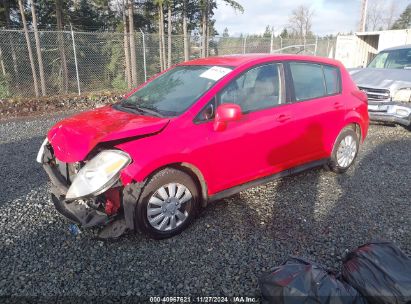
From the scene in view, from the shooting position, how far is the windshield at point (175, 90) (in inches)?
134

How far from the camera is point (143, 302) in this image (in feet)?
8.02

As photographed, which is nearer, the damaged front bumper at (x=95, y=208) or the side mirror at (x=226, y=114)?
the damaged front bumper at (x=95, y=208)

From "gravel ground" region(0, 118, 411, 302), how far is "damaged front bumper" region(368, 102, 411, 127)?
2808 millimetres

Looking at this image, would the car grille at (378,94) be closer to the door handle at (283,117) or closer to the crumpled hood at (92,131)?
the door handle at (283,117)

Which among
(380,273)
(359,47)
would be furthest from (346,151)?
(359,47)

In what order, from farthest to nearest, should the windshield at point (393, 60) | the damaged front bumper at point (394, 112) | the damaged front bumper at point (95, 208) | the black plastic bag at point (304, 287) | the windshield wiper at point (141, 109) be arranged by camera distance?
1. the windshield at point (393, 60)
2. the damaged front bumper at point (394, 112)
3. the windshield wiper at point (141, 109)
4. the damaged front bumper at point (95, 208)
5. the black plastic bag at point (304, 287)

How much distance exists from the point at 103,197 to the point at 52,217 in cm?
102

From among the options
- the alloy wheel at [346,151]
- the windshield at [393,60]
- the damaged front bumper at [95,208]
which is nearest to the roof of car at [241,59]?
the alloy wheel at [346,151]

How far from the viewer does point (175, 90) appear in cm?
371

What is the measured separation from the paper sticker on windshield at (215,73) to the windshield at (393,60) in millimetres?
6777

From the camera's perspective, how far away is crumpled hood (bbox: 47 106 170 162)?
2863 millimetres

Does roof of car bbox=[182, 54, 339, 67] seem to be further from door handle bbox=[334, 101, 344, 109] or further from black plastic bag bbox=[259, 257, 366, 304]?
black plastic bag bbox=[259, 257, 366, 304]

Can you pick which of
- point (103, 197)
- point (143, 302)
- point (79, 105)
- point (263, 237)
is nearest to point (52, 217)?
point (103, 197)

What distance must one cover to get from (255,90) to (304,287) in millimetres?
2279
